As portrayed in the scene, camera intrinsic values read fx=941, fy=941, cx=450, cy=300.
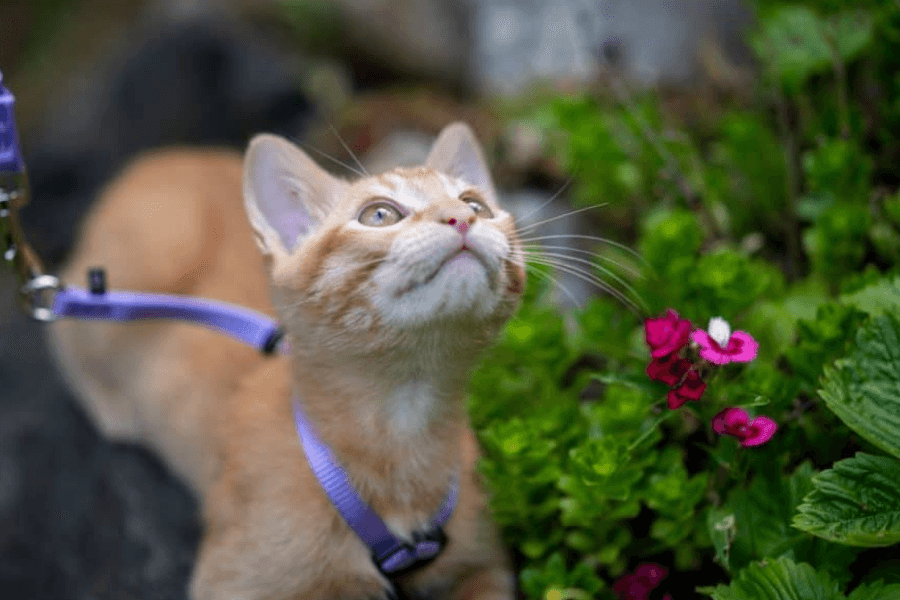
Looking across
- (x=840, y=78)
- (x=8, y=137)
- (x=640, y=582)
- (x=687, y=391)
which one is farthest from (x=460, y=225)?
(x=840, y=78)

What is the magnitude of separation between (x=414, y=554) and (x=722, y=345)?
32.1 inches

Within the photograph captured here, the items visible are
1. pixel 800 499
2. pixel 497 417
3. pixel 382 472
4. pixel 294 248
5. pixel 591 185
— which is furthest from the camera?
pixel 591 185

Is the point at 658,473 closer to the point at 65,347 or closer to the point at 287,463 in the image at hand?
the point at 287,463

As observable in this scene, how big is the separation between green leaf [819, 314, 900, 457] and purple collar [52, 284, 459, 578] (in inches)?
34.8

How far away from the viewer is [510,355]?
2.68m

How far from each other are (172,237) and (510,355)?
50.7 inches

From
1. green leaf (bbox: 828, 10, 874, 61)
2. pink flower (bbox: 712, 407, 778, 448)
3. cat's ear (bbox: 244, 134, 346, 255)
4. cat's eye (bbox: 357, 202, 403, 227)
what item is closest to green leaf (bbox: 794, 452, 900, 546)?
pink flower (bbox: 712, 407, 778, 448)

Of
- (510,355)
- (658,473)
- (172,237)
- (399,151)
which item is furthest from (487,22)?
(658,473)

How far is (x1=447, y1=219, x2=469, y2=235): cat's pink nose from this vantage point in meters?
1.75

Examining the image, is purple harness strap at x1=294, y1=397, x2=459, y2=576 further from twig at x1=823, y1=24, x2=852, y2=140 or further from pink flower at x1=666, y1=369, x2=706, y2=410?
twig at x1=823, y1=24, x2=852, y2=140

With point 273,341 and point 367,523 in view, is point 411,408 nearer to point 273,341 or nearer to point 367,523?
point 367,523

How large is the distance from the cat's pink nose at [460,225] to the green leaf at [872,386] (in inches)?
29.5

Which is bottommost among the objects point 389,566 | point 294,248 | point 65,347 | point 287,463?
point 65,347

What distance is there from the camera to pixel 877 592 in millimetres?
1694
